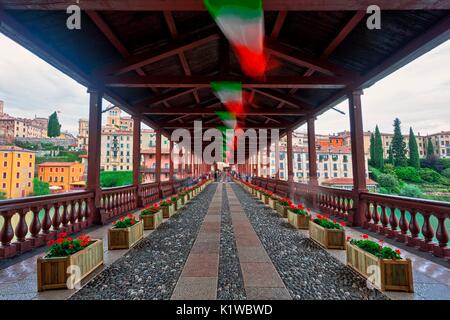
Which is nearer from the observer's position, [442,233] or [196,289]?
[196,289]

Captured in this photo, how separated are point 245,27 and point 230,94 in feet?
7.79

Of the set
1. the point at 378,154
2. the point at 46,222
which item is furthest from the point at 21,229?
the point at 378,154

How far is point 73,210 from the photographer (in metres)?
4.41

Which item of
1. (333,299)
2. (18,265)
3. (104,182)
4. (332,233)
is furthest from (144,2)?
(104,182)

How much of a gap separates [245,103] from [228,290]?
7.46 meters

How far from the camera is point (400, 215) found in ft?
12.2

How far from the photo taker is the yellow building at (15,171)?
28328 millimetres

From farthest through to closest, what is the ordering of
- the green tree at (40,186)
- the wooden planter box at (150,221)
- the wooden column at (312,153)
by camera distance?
the green tree at (40,186), the wooden column at (312,153), the wooden planter box at (150,221)

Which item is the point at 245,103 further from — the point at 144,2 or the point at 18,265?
the point at 18,265

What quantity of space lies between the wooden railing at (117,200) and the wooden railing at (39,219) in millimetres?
447

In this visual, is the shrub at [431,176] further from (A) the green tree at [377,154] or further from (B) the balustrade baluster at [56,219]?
(B) the balustrade baluster at [56,219]

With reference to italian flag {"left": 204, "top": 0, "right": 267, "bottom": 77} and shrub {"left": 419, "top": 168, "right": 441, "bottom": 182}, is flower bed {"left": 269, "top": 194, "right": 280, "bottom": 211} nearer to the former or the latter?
italian flag {"left": 204, "top": 0, "right": 267, "bottom": 77}

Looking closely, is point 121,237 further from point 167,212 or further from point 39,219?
point 167,212

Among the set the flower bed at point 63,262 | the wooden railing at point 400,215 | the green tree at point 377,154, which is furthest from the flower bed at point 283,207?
the green tree at point 377,154
